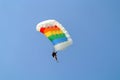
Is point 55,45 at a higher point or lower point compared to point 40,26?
lower

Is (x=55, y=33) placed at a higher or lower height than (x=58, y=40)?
higher

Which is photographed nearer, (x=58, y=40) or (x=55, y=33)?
(x=58, y=40)

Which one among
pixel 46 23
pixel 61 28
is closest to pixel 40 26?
pixel 46 23

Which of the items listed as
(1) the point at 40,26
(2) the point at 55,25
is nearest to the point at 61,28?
(2) the point at 55,25

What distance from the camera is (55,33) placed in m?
12.9

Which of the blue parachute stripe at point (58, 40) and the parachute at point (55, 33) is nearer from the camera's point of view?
the blue parachute stripe at point (58, 40)

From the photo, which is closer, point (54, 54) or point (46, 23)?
point (54, 54)

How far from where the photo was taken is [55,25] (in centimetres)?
1322

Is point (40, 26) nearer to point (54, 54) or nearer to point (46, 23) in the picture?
point (46, 23)

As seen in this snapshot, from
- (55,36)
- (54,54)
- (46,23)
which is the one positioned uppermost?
(46,23)

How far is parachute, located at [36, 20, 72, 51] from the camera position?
12.7m

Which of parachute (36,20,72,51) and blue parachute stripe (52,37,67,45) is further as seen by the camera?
parachute (36,20,72,51)

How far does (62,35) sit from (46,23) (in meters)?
1.22

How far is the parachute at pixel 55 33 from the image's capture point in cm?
1266
